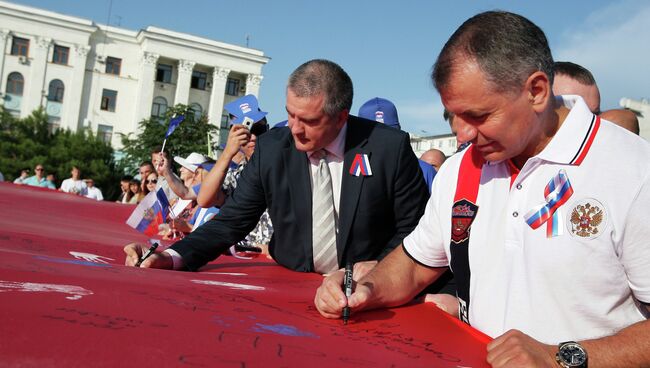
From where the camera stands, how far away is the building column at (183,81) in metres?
50.7

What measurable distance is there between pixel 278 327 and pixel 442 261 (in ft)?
2.42

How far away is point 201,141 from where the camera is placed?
3872 cm

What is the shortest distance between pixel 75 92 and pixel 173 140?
13.3 meters

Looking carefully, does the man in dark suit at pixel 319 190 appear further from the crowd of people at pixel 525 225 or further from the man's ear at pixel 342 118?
the crowd of people at pixel 525 225

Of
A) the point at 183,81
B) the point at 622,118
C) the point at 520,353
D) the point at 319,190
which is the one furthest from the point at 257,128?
the point at 183,81

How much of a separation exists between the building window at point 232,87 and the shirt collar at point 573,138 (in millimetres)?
52763

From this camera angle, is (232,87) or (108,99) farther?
(232,87)

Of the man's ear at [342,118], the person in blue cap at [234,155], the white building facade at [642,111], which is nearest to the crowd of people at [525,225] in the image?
the man's ear at [342,118]

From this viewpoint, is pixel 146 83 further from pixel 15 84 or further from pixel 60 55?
pixel 15 84

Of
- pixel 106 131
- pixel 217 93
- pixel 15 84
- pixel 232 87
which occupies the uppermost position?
pixel 232 87

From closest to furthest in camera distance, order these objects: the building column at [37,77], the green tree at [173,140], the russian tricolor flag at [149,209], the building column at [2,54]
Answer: the russian tricolor flag at [149,209]
the green tree at [173,140]
the building column at [2,54]
the building column at [37,77]

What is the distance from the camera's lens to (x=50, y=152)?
37.9 metres

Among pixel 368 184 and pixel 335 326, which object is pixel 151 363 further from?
pixel 368 184

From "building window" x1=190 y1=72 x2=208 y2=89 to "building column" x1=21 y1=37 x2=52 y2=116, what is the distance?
11.1 metres
